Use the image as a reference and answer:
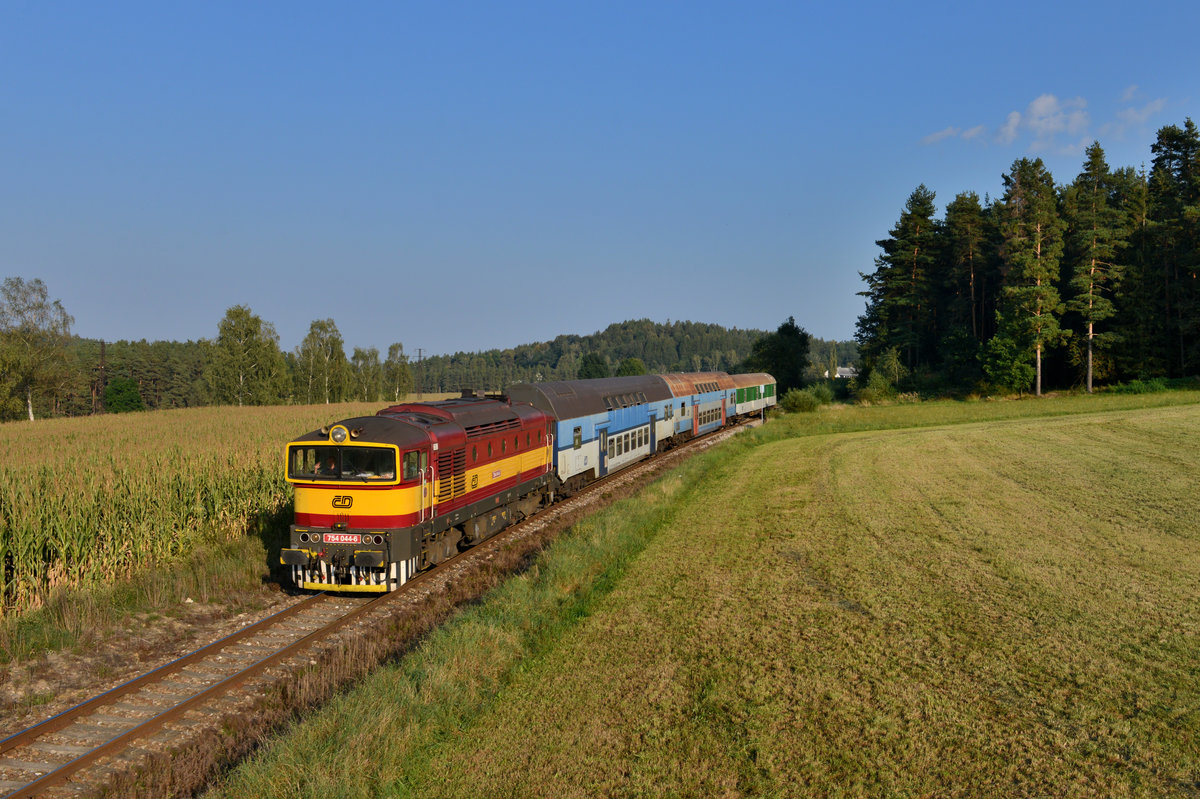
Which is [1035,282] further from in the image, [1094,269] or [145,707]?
[145,707]

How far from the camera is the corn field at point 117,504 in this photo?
1396 centimetres

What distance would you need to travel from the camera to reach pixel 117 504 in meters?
16.6

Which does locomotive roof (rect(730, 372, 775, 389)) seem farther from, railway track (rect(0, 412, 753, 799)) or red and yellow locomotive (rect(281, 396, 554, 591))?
railway track (rect(0, 412, 753, 799))

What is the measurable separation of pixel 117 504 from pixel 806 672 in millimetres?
16190

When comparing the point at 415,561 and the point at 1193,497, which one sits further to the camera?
the point at 1193,497

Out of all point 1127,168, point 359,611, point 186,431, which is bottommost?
point 359,611

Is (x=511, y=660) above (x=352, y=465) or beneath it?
beneath

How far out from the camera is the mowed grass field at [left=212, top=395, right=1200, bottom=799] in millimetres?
7516

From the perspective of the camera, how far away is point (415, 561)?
49.8ft

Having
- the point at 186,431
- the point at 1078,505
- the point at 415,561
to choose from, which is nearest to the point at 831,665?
the point at 415,561

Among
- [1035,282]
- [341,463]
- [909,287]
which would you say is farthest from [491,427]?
[909,287]

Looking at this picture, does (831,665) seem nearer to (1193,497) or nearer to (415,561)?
(415,561)

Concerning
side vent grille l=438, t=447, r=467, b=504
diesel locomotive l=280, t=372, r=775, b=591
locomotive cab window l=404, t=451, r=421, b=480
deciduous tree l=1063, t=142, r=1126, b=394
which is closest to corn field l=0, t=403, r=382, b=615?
diesel locomotive l=280, t=372, r=775, b=591

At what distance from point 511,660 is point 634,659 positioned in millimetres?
1965
